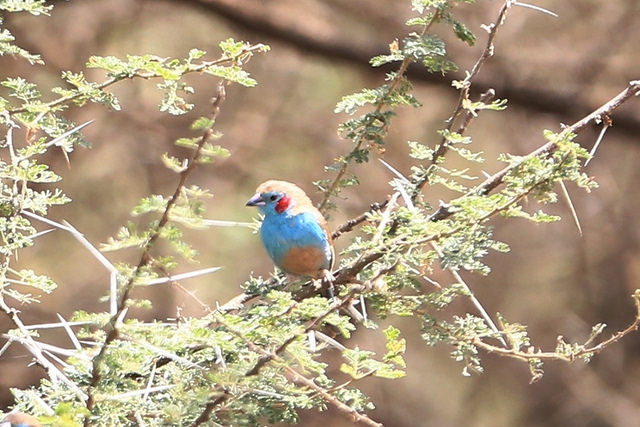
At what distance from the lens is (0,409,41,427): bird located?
3.37 ft

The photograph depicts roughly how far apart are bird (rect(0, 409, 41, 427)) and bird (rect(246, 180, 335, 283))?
2.43 feet

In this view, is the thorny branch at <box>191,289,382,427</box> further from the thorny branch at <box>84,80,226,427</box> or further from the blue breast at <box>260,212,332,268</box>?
the blue breast at <box>260,212,332,268</box>

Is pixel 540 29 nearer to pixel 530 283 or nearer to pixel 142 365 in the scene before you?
pixel 530 283

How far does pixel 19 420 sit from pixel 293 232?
2.78ft

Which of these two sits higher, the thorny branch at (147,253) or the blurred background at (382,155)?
the thorny branch at (147,253)

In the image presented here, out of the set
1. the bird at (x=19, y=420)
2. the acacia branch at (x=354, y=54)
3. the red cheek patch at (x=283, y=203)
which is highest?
the bird at (x=19, y=420)

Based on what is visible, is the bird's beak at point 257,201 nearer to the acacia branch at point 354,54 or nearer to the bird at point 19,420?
the bird at point 19,420

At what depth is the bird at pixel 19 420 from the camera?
103 centimetres

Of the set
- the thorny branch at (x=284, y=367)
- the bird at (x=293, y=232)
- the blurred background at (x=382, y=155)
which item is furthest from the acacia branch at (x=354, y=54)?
the thorny branch at (x=284, y=367)

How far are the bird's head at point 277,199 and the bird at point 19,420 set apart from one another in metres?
0.86

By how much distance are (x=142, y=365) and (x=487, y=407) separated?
2549mm

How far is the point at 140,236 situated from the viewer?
36.2 inches

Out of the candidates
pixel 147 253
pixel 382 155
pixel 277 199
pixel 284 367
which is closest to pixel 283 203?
pixel 277 199

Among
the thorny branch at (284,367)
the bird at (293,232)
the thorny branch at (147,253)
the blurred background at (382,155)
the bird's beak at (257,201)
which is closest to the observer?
the thorny branch at (147,253)
